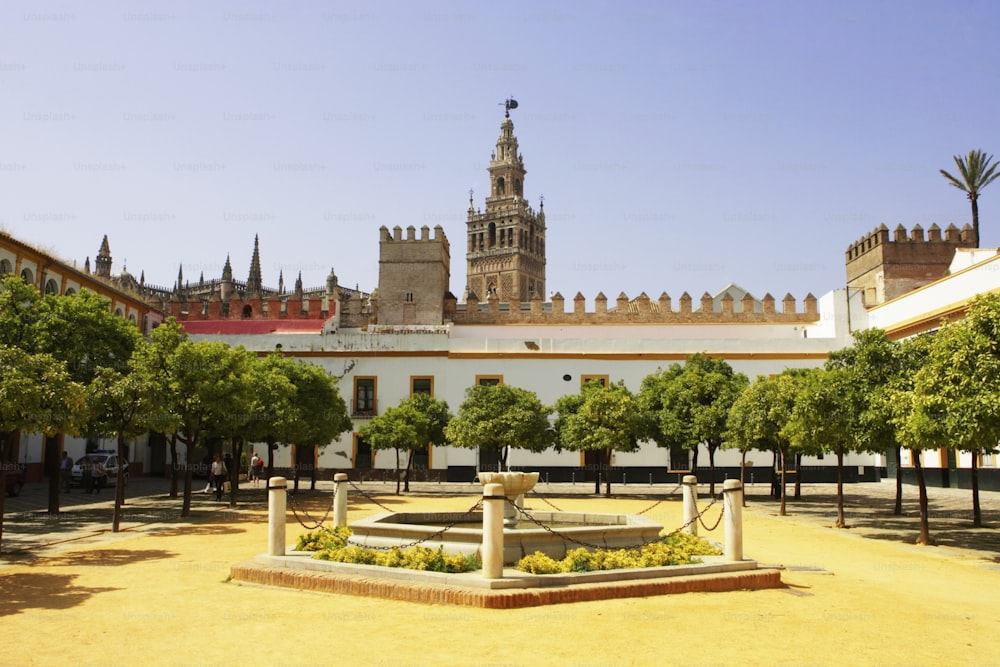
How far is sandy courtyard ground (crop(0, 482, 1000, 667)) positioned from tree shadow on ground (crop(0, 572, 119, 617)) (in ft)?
0.07

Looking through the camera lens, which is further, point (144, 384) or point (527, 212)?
point (527, 212)

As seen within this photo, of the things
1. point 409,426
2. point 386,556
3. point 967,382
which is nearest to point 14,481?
point 409,426

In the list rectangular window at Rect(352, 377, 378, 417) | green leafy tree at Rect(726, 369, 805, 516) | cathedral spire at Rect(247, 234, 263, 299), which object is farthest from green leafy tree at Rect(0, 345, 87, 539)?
cathedral spire at Rect(247, 234, 263, 299)

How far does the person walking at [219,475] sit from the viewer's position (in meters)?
23.8

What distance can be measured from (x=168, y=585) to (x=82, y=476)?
18.4 metres

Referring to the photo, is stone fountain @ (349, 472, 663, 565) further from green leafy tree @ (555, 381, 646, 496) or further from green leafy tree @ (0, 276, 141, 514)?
green leafy tree @ (555, 381, 646, 496)

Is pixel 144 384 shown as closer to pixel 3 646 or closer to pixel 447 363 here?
pixel 3 646

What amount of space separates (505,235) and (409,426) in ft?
227

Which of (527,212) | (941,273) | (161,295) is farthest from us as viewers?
(527,212)

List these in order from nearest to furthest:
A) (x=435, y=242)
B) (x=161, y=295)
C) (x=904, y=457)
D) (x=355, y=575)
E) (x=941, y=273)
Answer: (x=355, y=575) < (x=904, y=457) < (x=941, y=273) < (x=435, y=242) < (x=161, y=295)

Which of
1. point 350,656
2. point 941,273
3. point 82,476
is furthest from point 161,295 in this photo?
point 350,656

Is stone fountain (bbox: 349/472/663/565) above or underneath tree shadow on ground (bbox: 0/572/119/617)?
above

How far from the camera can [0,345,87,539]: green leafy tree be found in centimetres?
1145

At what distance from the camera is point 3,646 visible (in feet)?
22.7
